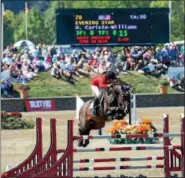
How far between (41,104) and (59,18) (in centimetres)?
346

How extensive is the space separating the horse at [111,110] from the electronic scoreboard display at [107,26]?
1377cm

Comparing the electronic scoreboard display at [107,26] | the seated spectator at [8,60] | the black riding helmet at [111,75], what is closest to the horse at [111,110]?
the black riding helmet at [111,75]

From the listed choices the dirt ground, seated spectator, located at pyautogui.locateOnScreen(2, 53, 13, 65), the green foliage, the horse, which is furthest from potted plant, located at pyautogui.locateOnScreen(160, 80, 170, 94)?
the horse

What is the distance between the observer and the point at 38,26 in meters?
80.9

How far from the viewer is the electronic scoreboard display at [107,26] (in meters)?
27.2

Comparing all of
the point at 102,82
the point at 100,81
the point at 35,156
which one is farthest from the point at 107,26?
the point at 35,156

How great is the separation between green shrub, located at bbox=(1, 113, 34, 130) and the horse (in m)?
8.11

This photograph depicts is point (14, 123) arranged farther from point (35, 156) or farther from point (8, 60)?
point (35, 156)

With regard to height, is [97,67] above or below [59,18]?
below

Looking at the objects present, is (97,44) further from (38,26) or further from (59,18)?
(38,26)

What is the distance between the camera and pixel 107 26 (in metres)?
27.2

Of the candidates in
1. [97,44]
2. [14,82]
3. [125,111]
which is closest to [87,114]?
[125,111]

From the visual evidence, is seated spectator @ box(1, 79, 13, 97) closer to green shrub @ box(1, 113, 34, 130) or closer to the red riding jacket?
green shrub @ box(1, 113, 34, 130)

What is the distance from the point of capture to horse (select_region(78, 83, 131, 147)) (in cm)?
1233
